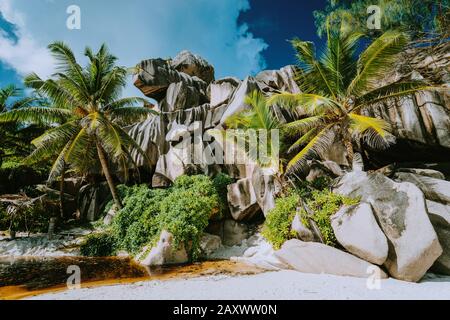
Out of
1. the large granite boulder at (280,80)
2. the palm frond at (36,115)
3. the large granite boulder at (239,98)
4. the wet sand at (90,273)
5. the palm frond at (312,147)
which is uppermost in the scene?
the large granite boulder at (280,80)

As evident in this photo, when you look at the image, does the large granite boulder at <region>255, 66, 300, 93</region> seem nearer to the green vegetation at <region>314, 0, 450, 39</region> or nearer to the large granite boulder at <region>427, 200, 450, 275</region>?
the green vegetation at <region>314, 0, 450, 39</region>

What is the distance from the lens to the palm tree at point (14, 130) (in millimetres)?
13720

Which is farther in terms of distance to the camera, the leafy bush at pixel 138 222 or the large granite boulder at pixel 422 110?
the large granite boulder at pixel 422 110

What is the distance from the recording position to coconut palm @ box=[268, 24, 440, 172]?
8.41m

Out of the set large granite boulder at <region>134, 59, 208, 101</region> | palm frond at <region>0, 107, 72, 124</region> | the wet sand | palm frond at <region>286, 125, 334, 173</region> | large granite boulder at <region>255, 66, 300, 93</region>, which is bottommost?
the wet sand

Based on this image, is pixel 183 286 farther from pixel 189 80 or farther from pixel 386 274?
pixel 189 80

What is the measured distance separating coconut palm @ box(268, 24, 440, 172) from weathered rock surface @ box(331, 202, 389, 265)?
8.03 ft

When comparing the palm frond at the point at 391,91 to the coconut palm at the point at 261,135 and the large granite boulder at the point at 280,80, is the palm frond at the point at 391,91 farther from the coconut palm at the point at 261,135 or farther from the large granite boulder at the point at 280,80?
the large granite boulder at the point at 280,80

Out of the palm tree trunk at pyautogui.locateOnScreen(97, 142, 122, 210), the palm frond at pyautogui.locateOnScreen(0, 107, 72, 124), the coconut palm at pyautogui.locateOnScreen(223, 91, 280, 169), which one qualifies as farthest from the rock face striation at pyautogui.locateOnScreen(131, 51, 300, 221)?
the palm frond at pyautogui.locateOnScreen(0, 107, 72, 124)

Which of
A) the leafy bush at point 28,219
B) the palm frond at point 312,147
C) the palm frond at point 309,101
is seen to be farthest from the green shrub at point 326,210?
the leafy bush at point 28,219

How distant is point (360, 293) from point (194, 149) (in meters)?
9.97

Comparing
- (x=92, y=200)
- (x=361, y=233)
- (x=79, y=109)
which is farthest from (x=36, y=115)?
(x=361, y=233)

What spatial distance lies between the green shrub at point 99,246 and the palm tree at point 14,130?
26.8ft

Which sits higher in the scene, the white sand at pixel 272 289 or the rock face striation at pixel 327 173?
the rock face striation at pixel 327 173
